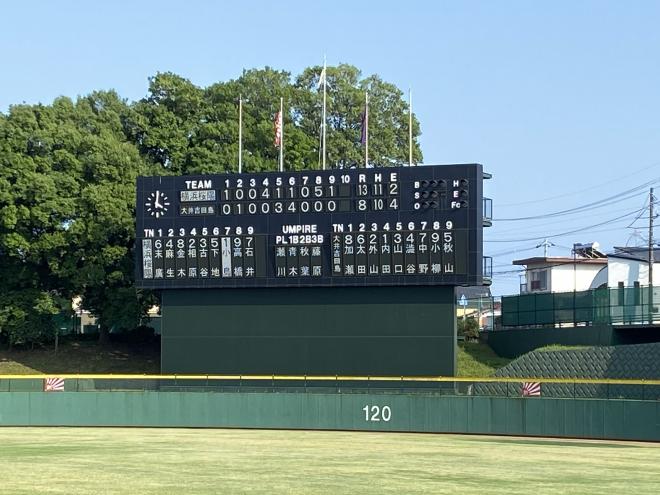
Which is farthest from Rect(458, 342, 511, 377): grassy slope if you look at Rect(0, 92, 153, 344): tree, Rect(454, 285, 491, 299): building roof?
Rect(454, 285, 491, 299): building roof

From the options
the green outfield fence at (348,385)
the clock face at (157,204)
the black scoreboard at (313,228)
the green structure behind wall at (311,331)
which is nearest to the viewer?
the green outfield fence at (348,385)

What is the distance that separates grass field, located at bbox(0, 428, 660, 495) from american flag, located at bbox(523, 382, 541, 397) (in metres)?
2.50

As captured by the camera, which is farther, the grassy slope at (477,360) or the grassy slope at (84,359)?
the grassy slope at (84,359)

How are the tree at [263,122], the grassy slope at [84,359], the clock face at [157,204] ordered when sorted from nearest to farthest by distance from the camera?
1. the clock face at [157,204]
2. the grassy slope at [84,359]
3. the tree at [263,122]

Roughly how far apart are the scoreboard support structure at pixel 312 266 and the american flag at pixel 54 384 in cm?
446

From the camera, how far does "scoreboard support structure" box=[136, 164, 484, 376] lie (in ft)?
133

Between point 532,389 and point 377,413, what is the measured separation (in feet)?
19.6

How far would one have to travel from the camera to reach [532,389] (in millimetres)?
39531

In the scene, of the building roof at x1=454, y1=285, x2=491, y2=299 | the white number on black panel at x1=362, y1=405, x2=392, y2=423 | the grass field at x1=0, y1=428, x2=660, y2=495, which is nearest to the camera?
the grass field at x1=0, y1=428, x2=660, y2=495

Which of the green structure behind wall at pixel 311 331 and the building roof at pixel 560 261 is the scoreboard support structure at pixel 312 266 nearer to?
the green structure behind wall at pixel 311 331

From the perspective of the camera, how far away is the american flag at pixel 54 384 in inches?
1746

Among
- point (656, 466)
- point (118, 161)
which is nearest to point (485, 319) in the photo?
point (118, 161)

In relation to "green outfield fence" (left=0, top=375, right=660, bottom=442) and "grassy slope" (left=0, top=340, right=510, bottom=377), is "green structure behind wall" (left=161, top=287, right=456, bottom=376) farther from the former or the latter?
"grassy slope" (left=0, top=340, right=510, bottom=377)

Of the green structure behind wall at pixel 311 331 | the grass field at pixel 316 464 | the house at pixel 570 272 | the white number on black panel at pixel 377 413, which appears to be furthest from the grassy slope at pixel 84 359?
the house at pixel 570 272
